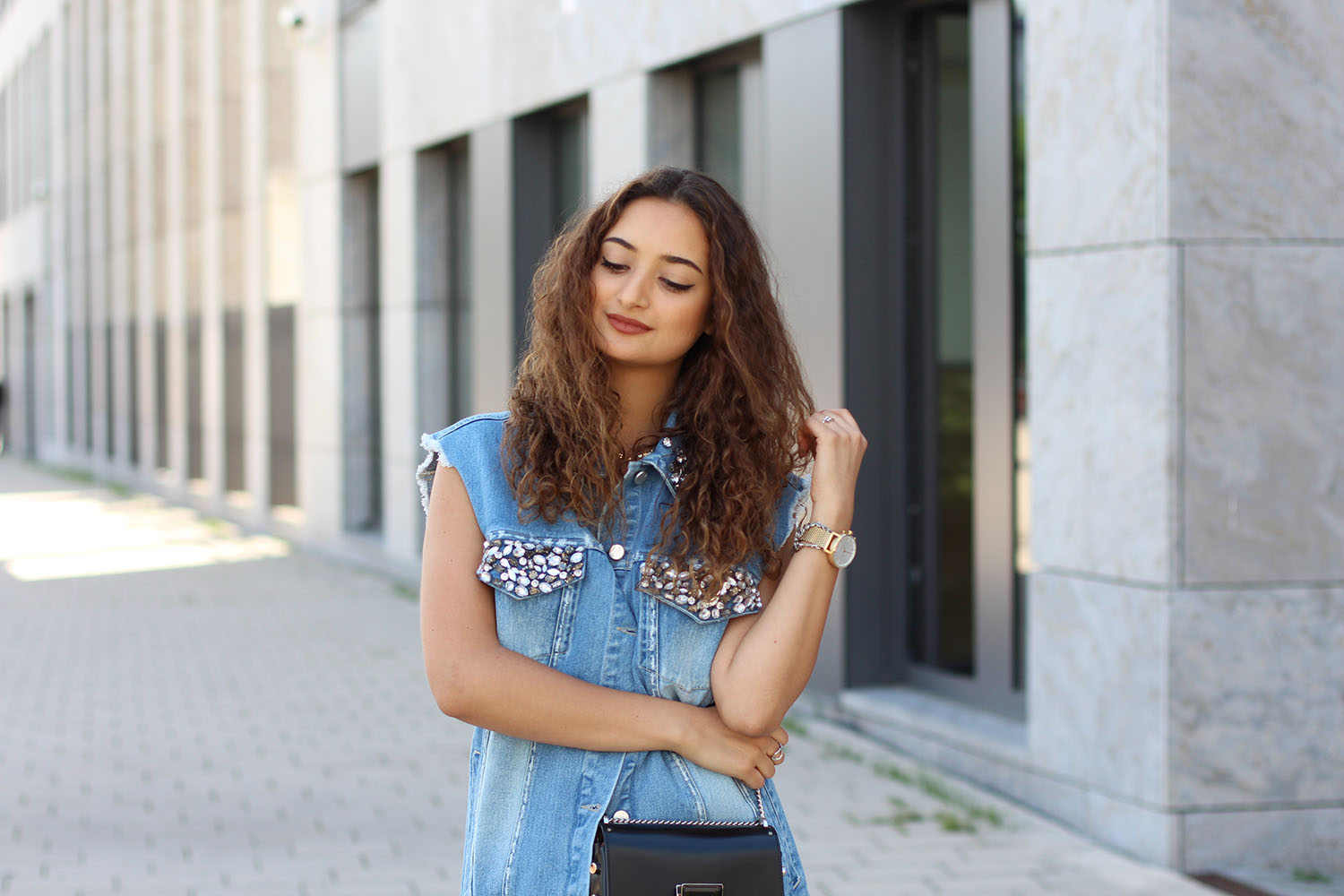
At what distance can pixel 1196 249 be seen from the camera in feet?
16.8

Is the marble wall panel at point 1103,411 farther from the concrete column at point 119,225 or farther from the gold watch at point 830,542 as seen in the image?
the concrete column at point 119,225

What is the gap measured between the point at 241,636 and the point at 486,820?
29.0 feet

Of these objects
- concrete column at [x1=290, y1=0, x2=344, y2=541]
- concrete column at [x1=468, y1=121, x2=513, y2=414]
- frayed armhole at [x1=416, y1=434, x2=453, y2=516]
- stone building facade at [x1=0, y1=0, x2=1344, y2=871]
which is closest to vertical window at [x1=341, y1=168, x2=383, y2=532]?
concrete column at [x1=290, y1=0, x2=344, y2=541]

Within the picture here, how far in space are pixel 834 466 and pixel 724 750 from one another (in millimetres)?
423

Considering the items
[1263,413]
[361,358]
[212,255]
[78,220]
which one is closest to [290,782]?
[1263,413]

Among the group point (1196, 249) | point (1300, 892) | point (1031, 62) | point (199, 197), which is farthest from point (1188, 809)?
point (199, 197)

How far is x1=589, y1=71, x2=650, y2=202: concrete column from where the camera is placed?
908 centimetres

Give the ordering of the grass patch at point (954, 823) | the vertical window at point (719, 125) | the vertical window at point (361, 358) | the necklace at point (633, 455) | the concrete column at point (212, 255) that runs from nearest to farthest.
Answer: the necklace at point (633, 455)
the grass patch at point (954, 823)
the vertical window at point (719, 125)
the vertical window at point (361, 358)
the concrete column at point (212, 255)

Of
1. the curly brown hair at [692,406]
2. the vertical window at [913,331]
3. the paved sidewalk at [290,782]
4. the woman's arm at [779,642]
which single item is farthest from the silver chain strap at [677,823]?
the vertical window at [913,331]

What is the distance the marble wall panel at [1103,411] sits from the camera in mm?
5156

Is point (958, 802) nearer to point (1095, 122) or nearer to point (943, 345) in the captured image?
point (943, 345)

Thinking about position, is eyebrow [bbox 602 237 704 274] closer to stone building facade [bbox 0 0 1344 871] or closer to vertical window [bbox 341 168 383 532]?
stone building facade [bbox 0 0 1344 871]

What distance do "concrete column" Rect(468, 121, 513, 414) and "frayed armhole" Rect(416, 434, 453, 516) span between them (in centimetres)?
872

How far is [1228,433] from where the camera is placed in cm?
514
